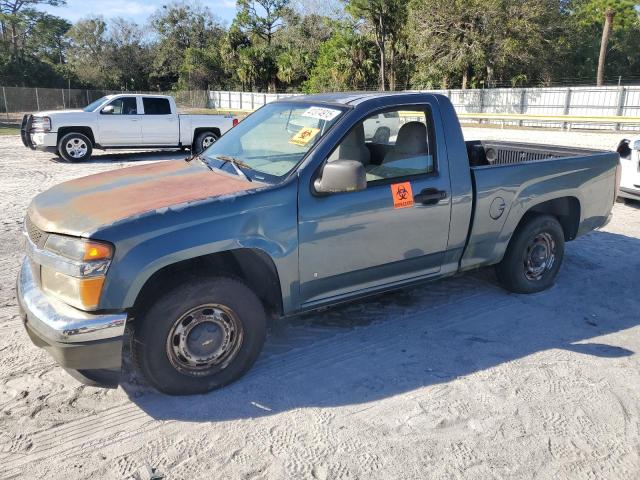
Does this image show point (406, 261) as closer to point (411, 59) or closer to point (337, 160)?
point (337, 160)

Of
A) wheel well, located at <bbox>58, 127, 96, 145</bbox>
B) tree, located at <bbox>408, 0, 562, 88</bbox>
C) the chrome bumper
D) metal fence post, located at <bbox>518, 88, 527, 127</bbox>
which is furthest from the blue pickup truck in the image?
tree, located at <bbox>408, 0, 562, 88</bbox>

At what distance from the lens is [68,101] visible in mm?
37156

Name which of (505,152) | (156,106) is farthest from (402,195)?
(156,106)

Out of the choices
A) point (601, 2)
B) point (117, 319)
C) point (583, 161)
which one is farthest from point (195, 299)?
point (601, 2)

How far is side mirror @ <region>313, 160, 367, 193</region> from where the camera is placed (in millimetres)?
3365

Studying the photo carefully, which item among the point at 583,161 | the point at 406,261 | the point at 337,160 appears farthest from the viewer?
the point at 583,161

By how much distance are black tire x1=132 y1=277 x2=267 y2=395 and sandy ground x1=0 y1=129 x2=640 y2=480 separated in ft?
0.44

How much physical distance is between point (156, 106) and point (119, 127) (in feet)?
4.07

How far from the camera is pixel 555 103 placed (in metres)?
29.0

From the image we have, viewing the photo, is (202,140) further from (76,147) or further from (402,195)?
(402,195)

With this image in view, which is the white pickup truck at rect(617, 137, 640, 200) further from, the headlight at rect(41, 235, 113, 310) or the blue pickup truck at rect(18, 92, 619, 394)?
the headlight at rect(41, 235, 113, 310)

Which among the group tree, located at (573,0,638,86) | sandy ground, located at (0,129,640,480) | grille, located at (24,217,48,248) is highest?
tree, located at (573,0,638,86)

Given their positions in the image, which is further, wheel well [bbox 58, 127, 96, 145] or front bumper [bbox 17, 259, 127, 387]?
wheel well [bbox 58, 127, 96, 145]

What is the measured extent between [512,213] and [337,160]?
190 centimetres
